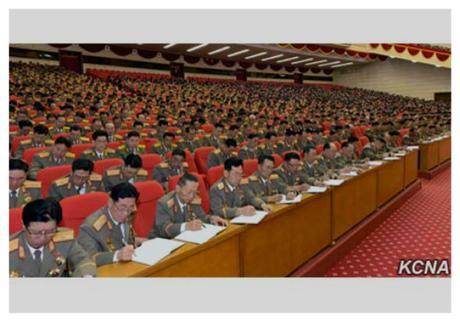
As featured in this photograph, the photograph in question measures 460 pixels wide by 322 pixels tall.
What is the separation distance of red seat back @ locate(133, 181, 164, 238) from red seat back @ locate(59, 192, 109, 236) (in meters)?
0.30

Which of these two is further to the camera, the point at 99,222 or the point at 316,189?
the point at 316,189

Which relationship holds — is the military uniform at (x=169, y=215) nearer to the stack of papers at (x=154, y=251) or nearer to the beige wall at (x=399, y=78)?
the stack of papers at (x=154, y=251)

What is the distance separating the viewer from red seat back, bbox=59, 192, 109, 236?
2.05 meters

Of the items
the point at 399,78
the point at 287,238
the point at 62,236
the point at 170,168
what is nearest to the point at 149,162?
the point at 170,168

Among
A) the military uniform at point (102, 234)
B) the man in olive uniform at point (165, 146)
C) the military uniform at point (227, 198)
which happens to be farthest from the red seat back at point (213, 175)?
the man in olive uniform at point (165, 146)

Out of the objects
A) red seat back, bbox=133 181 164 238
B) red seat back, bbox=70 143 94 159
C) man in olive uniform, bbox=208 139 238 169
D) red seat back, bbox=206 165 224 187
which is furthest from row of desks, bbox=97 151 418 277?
red seat back, bbox=70 143 94 159

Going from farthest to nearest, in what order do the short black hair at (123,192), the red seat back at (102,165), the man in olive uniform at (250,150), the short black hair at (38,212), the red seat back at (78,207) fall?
the man in olive uniform at (250,150) < the red seat back at (102,165) < the red seat back at (78,207) < the short black hair at (123,192) < the short black hair at (38,212)

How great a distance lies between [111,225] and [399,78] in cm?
2006

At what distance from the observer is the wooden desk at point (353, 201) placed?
3.14 m

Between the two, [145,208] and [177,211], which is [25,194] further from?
[177,211]

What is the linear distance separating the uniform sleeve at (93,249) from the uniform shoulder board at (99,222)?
0.17ft

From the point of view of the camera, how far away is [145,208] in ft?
8.09

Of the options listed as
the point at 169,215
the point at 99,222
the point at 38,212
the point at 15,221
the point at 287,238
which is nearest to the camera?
the point at 38,212
